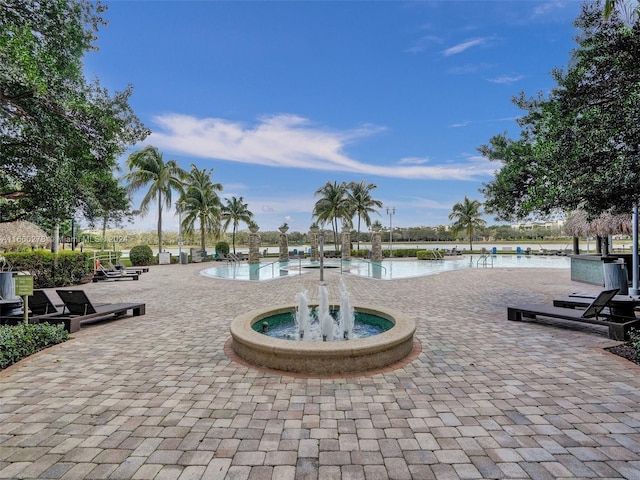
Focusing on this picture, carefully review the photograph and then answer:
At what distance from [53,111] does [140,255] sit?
65.9 ft

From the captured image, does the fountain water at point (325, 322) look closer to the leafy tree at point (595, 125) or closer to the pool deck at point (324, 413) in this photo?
the pool deck at point (324, 413)

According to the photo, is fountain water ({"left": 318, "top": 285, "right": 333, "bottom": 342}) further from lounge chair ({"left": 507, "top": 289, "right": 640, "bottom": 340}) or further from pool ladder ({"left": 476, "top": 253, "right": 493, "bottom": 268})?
pool ladder ({"left": 476, "top": 253, "right": 493, "bottom": 268})

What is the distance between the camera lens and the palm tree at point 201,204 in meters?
29.6

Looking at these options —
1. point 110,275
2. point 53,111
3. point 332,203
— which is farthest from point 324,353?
point 332,203

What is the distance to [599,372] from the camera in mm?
4168

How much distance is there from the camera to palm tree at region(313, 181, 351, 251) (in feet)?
109

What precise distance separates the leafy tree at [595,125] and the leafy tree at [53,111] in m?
8.95

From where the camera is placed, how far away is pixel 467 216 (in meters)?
41.9

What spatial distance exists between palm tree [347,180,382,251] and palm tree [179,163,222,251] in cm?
1376

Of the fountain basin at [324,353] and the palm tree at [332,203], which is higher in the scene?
the palm tree at [332,203]

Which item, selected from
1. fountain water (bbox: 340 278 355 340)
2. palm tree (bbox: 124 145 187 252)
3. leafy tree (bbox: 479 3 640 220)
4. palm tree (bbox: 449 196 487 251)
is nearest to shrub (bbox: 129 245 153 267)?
palm tree (bbox: 124 145 187 252)

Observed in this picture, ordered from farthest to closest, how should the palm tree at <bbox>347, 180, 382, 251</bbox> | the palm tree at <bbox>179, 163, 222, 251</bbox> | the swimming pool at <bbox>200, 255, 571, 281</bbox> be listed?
1. the palm tree at <bbox>347, 180, 382, 251</bbox>
2. the palm tree at <bbox>179, 163, 222, 251</bbox>
3. the swimming pool at <bbox>200, 255, 571, 281</bbox>

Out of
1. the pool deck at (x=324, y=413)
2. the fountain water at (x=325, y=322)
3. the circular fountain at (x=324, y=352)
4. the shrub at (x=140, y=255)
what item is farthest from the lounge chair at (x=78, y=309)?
the shrub at (x=140, y=255)

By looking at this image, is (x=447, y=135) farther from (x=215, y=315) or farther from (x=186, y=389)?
(x=186, y=389)
